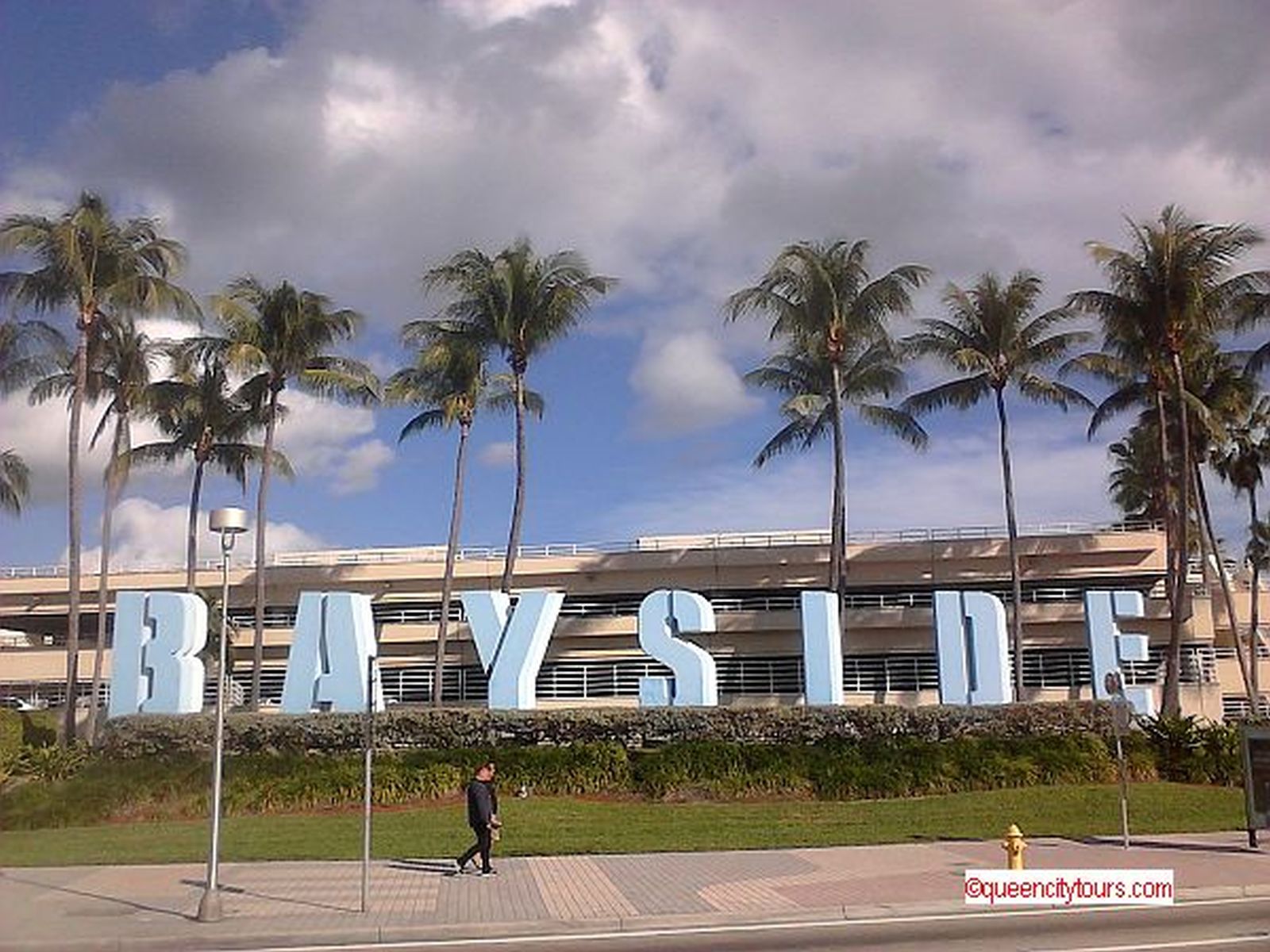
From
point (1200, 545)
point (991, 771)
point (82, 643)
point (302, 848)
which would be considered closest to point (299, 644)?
point (302, 848)

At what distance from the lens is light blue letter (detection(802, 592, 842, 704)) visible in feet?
105

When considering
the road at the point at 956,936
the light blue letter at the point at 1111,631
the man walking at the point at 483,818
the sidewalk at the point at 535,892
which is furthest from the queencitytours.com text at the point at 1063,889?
the light blue letter at the point at 1111,631

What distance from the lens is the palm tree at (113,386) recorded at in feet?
127

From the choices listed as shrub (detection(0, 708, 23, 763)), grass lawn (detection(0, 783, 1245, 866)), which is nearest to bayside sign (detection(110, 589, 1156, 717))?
shrub (detection(0, 708, 23, 763))

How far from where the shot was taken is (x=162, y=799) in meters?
26.6

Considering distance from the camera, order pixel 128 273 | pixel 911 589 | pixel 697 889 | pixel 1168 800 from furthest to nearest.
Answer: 1. pixel 911 589
2. pixel 128 273
3. pixel 1168 800
4. pixel 697 889

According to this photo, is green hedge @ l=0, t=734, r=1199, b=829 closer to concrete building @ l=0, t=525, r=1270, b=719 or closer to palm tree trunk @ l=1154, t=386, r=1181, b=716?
palm tree trunk @ l=1154, t=386, r=1181, b=716

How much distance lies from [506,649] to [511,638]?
35 centimetres

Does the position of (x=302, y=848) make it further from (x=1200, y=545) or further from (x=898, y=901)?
(x=1200, y=545)

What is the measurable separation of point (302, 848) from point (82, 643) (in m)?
36.1

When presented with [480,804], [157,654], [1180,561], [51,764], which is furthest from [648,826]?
[1180,561]

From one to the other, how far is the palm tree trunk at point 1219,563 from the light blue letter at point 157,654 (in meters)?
32.5

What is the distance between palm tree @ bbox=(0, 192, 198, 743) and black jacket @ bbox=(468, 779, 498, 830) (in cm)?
2183

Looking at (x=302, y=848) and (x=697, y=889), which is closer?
(x=697, y=889)
